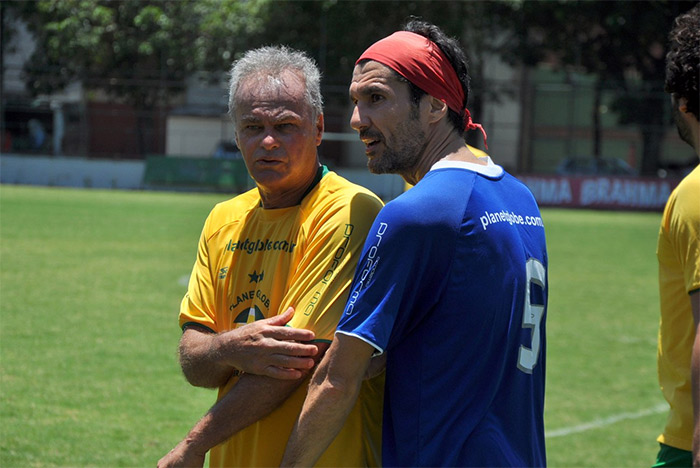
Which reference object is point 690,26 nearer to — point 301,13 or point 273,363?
A: point 273,363

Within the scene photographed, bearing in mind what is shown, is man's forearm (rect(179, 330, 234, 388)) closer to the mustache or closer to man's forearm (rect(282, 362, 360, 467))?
man's forearm (rect(282, 362, 360, 467))

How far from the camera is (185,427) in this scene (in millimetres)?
6469

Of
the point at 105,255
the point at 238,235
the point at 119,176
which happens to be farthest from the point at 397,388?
the point at 119,176

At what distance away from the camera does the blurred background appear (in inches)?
1452

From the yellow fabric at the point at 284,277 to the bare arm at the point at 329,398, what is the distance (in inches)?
9.5

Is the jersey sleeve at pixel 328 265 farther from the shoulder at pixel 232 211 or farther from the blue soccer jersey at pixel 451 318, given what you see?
the shoulder at pixel 232 211

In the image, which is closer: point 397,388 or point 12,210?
point 397,388

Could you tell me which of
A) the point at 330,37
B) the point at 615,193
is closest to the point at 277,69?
the point at 615,193

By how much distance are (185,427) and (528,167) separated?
1400 inches

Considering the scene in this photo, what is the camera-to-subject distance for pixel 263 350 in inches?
103

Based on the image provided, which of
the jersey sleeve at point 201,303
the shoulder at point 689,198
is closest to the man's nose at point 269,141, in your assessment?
the jersey sleeve at point 201,303

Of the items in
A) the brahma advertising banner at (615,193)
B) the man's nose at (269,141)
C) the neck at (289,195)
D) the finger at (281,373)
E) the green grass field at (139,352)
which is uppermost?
the man's nose at (269,141)

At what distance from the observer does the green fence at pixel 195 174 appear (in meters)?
34.7

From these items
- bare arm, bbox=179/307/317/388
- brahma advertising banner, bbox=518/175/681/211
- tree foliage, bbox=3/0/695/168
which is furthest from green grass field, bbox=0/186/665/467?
tree foliage, bbox=3/0/695/168
